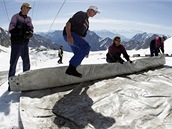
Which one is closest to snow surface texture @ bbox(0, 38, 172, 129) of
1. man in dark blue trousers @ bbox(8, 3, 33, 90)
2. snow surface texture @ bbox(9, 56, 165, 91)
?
snow surface texture @ bbox(9, 56, 165, 91)

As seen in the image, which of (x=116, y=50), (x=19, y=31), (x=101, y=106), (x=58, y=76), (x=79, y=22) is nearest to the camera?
(x=101, y=106)

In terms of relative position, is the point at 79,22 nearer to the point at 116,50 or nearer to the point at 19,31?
the point at 19,31

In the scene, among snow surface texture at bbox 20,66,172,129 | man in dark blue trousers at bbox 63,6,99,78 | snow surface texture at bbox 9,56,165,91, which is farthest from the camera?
snow surface texture at bbox 9,56,165,91

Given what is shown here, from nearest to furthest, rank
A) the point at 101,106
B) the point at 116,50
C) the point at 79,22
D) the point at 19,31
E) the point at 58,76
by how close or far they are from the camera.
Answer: the point at 101,106 < the point at 79,22 < the point at 19,31 < the point at 58,76 < the point at 116,50

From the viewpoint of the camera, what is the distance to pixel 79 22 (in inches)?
185

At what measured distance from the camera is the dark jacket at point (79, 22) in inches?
184

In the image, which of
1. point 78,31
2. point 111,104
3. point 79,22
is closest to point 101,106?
point 111,104

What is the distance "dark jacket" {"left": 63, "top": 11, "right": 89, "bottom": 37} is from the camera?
4.67 metres

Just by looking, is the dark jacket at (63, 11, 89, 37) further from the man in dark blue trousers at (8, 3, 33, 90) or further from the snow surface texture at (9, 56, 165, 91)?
the man in dark blue trousers at (8, 3, 33, 90)

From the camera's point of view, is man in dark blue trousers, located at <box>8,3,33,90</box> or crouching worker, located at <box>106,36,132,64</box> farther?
crouching worker, located at <box>106,36,132,64</box>

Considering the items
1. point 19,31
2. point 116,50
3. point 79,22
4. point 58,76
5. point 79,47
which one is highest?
point 79,22

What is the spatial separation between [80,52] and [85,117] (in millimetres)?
1552

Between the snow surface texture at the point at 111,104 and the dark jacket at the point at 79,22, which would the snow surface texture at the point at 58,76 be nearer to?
the snow surface texture at the point at 111,104

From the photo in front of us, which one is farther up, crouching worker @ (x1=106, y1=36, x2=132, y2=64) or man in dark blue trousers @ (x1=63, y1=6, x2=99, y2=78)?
man in dark blue trousers @ (x1=63, y1=6, x2=99, y2=78)
